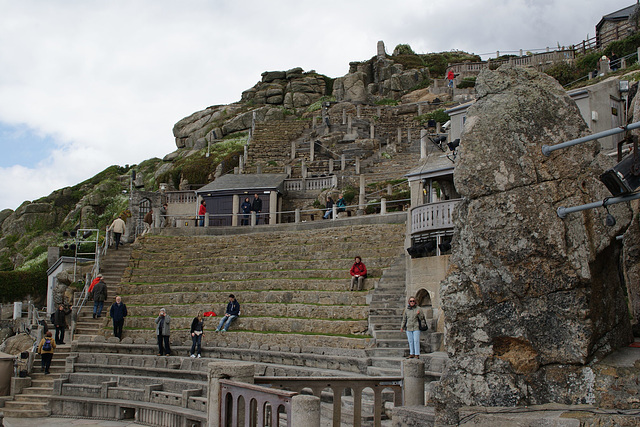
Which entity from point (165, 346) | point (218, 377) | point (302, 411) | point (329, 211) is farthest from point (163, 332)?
point (302, 411)

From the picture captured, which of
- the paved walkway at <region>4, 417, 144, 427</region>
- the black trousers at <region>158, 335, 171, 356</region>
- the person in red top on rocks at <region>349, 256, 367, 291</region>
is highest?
the person in red top on rocks at <region>349, 256, 367, 291</region>

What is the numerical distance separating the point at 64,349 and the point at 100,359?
6.97 ft

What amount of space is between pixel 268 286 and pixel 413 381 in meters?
→ 12.1

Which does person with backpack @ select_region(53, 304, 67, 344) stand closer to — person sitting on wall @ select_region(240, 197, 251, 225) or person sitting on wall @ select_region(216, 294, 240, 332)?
person sitting on wall @ select_region(216, 294, 240, 332)

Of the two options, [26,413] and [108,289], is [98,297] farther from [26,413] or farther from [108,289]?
[26,413]

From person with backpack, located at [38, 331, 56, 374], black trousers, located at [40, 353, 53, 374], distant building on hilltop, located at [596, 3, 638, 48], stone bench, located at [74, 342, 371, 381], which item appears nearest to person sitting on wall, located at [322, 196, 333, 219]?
stone bench, located at [74, 342, 371, 381]

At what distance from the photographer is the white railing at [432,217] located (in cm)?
1441

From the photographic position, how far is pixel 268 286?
19.4 meters

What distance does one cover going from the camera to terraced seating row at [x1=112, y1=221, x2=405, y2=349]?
1642 cm

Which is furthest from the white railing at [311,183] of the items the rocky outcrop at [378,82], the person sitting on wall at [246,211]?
the rocky outcrop at [378,82]

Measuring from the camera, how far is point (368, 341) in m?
14.5

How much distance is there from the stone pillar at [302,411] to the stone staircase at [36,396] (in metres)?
12.5

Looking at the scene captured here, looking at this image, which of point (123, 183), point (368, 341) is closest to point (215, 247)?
point (368, 341)

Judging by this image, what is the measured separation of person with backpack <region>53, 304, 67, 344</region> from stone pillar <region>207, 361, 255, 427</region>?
47.4ft
